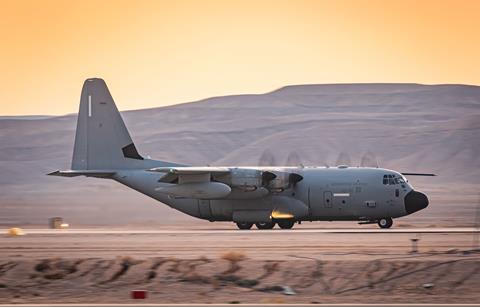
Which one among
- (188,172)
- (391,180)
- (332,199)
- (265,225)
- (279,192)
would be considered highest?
(188,172)

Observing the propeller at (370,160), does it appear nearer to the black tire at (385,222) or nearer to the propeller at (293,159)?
the propeller at (293,159)

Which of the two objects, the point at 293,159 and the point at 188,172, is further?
the point at 293,159

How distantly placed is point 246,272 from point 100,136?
28.7 m

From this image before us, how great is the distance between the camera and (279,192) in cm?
5947

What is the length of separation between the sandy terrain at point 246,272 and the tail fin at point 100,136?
16.9m

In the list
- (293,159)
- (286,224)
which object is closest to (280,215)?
(286,224)

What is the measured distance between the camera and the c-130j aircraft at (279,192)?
58219 millimetres

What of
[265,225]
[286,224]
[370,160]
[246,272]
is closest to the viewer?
[246,272]

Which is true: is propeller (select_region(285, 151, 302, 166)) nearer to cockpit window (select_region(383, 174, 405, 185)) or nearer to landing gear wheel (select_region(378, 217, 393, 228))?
landing gear wheel (select_region(378, 217, 393, 228))

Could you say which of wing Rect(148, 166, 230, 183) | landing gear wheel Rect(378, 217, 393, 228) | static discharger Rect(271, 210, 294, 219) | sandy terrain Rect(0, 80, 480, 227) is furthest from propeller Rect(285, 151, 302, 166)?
wing Rect(148, 166, 230, 183)

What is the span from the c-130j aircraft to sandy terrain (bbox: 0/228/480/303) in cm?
1200

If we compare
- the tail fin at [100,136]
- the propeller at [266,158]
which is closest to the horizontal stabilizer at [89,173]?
the tail fin at [100,136]

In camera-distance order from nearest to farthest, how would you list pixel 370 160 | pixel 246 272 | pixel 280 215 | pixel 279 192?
pixel 246 272 → pixel 279 192 → pixel 280 215 → pixel 370 160

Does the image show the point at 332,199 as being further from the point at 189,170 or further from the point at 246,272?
the point at 246,272
